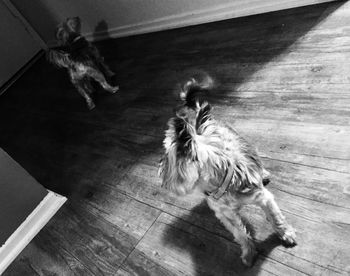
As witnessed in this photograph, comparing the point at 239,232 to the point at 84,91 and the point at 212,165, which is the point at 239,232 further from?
the point at 84,91

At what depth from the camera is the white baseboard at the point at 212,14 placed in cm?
300

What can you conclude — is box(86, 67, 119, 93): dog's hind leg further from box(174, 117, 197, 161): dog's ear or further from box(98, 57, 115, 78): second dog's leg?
box(174, 117, 197, 161): dog's ear

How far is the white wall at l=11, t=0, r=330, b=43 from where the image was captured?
10.6 ft

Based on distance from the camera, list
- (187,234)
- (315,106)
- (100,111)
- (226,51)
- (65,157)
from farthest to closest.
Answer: (100,111), (65,157), (226,51), (315,106), (187,234)

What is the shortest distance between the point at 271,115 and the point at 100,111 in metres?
2.06

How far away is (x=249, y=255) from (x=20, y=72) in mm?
5610

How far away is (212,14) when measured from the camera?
11.4 ft

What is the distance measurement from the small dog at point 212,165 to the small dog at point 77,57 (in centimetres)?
246

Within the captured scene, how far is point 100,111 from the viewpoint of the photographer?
3.62 meters

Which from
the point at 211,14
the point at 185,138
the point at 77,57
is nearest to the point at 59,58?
the point at 77,57

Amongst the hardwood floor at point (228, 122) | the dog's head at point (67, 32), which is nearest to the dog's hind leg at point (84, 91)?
the hardwood floor at point (228, 122)

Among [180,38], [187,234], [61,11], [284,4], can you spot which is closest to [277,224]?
[187,234]

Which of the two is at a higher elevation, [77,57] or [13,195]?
[77,57]

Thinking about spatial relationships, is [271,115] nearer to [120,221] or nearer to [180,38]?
[120,221]
